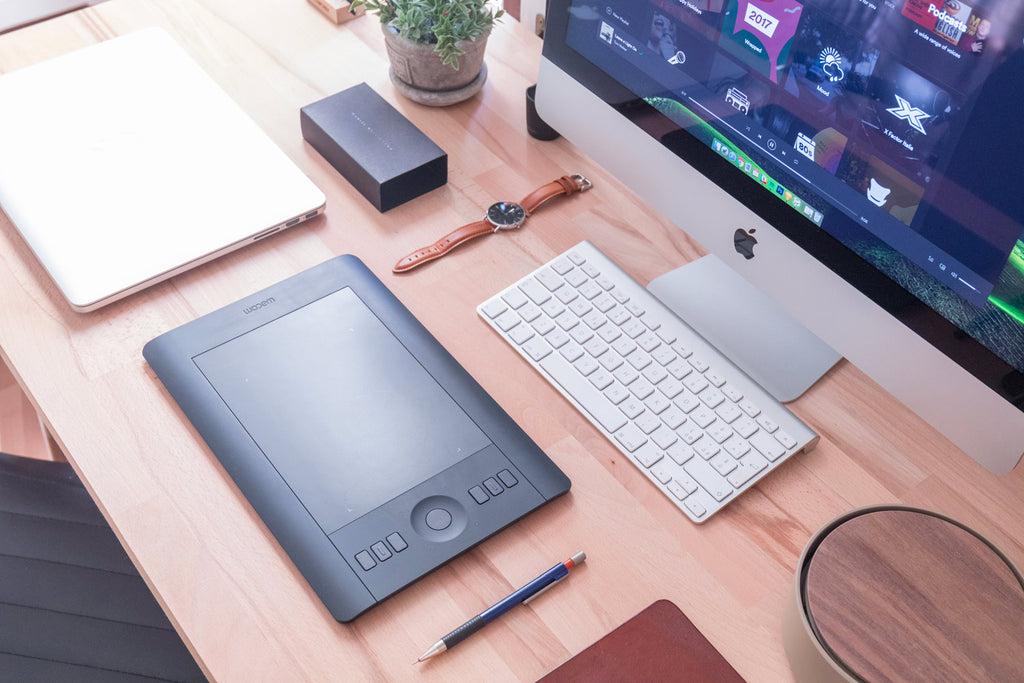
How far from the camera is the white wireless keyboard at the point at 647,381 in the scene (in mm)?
849

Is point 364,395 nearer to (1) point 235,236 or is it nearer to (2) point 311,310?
(2) point 311,310

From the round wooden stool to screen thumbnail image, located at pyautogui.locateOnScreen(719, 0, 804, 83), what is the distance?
368 millimetres

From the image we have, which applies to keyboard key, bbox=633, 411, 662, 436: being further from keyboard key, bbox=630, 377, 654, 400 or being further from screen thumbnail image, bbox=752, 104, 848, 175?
screen thumbnail image, bbox=752, 104, 848, 175

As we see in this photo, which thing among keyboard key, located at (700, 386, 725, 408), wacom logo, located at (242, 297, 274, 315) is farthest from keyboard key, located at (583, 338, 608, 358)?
wacom logo, located at (242, 297, 274, 315)

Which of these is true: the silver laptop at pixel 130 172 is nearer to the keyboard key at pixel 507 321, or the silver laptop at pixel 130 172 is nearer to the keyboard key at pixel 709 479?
the keyboard key at pixel 507 321

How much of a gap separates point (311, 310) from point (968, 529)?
1.99 ft

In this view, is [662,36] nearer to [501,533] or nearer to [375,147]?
[375,147]

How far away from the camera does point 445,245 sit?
1023mm

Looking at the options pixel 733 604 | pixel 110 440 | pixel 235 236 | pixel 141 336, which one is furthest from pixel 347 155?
pixel 733 604

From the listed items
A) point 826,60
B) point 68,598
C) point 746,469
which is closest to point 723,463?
point 746,469

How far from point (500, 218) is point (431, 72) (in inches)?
9.0

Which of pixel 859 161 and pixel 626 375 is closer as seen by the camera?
pixel 859 161

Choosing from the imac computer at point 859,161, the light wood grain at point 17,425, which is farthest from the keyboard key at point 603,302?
the light wood grain at point 17,425

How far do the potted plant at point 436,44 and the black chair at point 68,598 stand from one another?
63 centimetres
